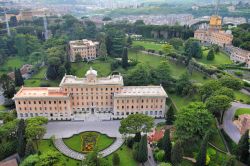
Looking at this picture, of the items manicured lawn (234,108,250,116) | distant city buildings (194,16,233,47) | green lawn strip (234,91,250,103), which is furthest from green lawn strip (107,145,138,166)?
distant city buildings (194,16,233,47)

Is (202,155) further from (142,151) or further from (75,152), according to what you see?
(75,152)

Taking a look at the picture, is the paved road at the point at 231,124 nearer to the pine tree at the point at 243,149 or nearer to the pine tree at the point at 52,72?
the pine tree at the point at 243,149

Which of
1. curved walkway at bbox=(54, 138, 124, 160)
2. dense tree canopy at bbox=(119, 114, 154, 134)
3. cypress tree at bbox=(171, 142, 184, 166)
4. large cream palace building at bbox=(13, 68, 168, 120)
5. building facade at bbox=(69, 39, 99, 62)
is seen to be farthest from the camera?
building facade at bbox=(69, 39, 99, 62)

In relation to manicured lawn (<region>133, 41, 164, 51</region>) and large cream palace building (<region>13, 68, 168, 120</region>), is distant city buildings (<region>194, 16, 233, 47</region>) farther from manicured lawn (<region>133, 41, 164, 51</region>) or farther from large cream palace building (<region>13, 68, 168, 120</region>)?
large cream palace building (<region>13, 68, 168, 120</region>)

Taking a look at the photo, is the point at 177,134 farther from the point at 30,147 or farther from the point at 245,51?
the point at 245,51

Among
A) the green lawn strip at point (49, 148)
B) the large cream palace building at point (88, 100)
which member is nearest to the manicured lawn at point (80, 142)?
the green lawn strip at point (49, 148)

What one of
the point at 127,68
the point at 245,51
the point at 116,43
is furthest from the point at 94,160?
the point at 245,51
